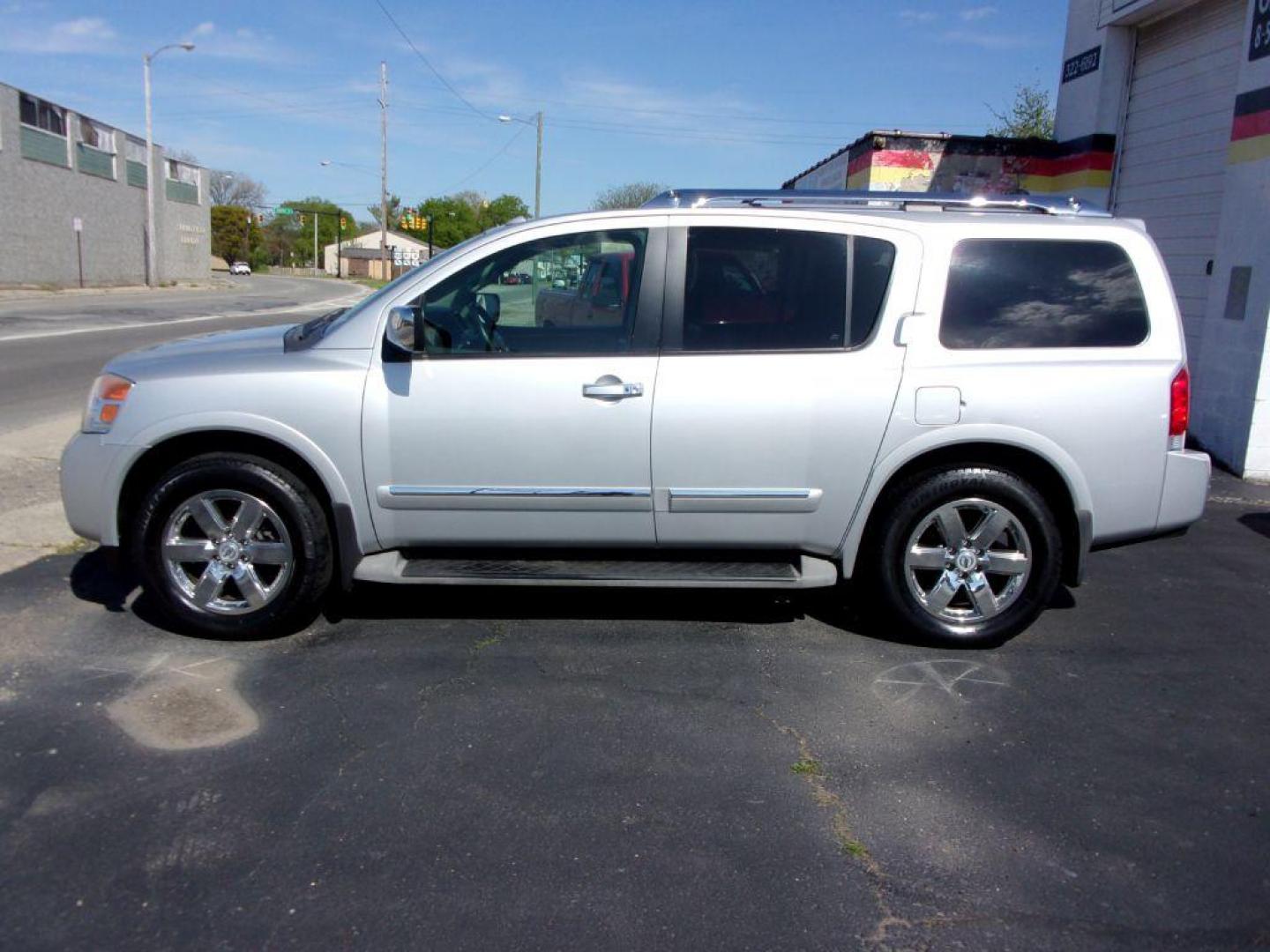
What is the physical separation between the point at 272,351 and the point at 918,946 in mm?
3663

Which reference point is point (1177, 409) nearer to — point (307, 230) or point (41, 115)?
point (41, 115)

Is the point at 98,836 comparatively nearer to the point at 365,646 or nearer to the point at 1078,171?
the point at 365,646

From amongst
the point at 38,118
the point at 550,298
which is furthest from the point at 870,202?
the point at 38,118

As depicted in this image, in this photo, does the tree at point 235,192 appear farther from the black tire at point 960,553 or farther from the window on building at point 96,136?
the black tire at point 960,553

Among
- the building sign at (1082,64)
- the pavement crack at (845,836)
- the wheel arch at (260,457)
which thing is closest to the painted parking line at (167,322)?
the building sign at (1082,64)

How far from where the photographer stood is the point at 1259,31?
9.38m

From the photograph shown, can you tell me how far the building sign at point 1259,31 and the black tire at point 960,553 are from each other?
6779 millimetres

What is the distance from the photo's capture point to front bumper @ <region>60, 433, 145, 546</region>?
4742 millimetres

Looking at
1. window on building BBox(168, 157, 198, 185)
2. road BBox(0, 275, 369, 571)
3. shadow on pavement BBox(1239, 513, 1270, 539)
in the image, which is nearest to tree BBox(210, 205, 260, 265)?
window on building BBox(168, 157, 198, 185)

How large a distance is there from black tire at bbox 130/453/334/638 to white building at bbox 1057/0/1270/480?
795cm

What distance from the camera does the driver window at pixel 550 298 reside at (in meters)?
4.85

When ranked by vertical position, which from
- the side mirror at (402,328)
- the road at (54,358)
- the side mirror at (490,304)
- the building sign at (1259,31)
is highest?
the building sign at (1259,31)

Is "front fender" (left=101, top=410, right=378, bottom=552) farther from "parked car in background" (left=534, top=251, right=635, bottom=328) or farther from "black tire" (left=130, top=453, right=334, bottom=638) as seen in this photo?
"parked car in background" (left=534, top=251, right=635, bottom=328)

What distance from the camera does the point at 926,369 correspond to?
4.81 metres
